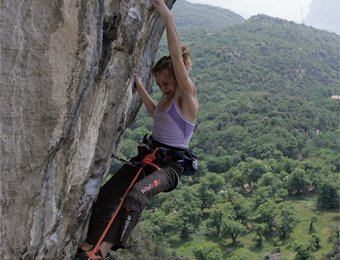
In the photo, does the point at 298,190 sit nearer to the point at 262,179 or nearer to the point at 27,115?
the point at 262,179

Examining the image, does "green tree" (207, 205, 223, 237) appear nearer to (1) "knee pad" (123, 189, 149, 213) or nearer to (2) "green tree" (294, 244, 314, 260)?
(2) "green tree" (294, 244, 314, 260)

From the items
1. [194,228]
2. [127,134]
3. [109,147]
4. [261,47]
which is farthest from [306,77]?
[109,147]

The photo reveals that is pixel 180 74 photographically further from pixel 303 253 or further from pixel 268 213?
pixel 268 213

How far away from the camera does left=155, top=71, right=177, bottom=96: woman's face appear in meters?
5.41

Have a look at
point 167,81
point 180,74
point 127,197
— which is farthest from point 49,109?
point 167,81

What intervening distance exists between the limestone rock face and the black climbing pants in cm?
41

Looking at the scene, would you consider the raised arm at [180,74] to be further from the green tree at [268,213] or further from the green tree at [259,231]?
the green tree at [268,213]

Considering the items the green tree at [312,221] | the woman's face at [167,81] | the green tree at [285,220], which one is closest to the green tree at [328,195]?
the green tree at [312,221]

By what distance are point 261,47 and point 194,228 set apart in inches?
4212

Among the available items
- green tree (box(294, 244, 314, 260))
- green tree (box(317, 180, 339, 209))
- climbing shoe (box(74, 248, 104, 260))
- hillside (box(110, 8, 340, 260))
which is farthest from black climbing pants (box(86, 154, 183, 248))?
green tree (box(317, 180, 339, 209))

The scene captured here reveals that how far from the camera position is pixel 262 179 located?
71.1m

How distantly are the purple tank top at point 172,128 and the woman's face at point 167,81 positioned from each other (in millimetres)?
161

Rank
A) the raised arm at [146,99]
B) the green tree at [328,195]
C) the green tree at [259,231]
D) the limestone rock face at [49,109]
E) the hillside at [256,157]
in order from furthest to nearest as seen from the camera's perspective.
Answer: the green tree at [328,195] → the hillside at [256,157] → the green tree at [259,231] → the raised arm at [146,99] → the limestone rock face at [49,109]

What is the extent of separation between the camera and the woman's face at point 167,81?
5.41 meters
